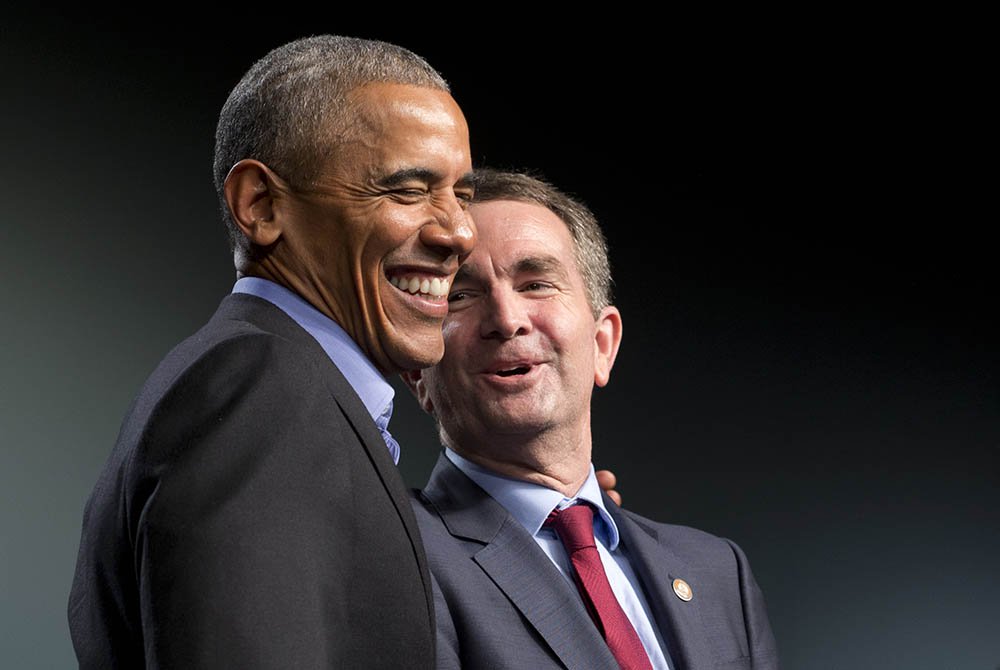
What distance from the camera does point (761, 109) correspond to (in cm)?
338

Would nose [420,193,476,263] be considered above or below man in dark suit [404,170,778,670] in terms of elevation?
above

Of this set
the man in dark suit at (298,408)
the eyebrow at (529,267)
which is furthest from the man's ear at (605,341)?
the man in dark suit at (298,408)

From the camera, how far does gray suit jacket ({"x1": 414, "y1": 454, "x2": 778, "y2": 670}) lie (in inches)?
61.4

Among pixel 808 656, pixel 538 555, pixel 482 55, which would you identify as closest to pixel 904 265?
pixel 808 656

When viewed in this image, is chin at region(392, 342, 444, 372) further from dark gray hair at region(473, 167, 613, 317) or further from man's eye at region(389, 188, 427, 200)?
dark gray hair at region(473, 167, 613, 317)

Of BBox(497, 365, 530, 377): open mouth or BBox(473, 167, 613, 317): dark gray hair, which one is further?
BBox(473, 167, 613, 317): dark gray hair

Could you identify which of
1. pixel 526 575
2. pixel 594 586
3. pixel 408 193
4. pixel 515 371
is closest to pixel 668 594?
pixel 594 586

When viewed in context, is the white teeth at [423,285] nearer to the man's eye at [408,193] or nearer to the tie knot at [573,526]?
the man's eye at [408,193]

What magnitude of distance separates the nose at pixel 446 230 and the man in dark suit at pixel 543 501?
0.50m

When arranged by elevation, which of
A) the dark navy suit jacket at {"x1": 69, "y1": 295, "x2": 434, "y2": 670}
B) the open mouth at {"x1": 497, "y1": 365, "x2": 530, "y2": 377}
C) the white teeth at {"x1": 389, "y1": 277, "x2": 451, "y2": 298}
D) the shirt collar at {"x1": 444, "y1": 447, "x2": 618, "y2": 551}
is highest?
the white teeth at {"x1": 389, "y1": 277, "x2": 451, "y2": 298}

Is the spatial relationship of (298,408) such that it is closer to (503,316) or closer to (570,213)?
(503,316)

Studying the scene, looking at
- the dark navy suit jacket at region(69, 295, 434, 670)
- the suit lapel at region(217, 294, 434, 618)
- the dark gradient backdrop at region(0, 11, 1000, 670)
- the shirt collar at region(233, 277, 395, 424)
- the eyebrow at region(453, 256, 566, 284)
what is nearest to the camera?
the dark navy suit jacket at region(69, 295, 434, 670)

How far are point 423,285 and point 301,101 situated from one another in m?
0.22

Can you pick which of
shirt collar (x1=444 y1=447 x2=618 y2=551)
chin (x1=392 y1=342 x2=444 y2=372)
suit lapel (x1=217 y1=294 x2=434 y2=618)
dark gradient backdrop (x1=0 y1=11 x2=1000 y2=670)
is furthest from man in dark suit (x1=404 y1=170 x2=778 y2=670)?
dark gradient backdrop (x1=0 y1=11 x2=1000 y2=670)
